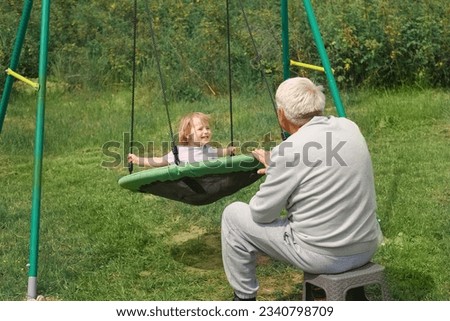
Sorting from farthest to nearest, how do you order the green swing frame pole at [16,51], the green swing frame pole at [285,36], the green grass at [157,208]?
1. the green swing frame pole at [285,36]
2. the green swing frame pole at [16,51]
3. the green grass at [157,208]

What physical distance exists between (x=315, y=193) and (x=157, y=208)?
2572mm

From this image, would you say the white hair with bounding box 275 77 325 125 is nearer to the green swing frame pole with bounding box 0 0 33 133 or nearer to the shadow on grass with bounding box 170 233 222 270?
the shadow on grass with bounding box 170 233 222 270

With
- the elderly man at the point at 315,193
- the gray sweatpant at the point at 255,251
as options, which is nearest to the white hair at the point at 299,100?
the elderly man at the point at 315,193

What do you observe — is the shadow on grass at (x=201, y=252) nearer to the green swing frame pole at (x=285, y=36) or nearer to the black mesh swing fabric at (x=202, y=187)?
the black mesh swing fabric at (x=202, y=187)

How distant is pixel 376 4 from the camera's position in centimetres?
938

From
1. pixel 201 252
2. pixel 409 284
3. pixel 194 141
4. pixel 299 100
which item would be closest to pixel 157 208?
pixel 201 252

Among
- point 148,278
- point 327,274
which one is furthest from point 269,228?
point 148,278

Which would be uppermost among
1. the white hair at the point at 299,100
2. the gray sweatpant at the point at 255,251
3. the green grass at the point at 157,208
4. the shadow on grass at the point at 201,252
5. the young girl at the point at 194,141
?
the white hair at the point at 299,100

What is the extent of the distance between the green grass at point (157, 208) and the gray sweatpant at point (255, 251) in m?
0.63

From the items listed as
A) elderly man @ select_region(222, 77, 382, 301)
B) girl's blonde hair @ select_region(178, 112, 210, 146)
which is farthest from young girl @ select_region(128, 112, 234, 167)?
→ elderly man @ select_region(222, 77, 382, 301)

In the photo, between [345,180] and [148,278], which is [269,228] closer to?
[345,180]

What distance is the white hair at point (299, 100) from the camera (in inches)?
154

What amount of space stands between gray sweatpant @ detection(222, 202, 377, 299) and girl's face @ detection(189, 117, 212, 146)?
108 cm
